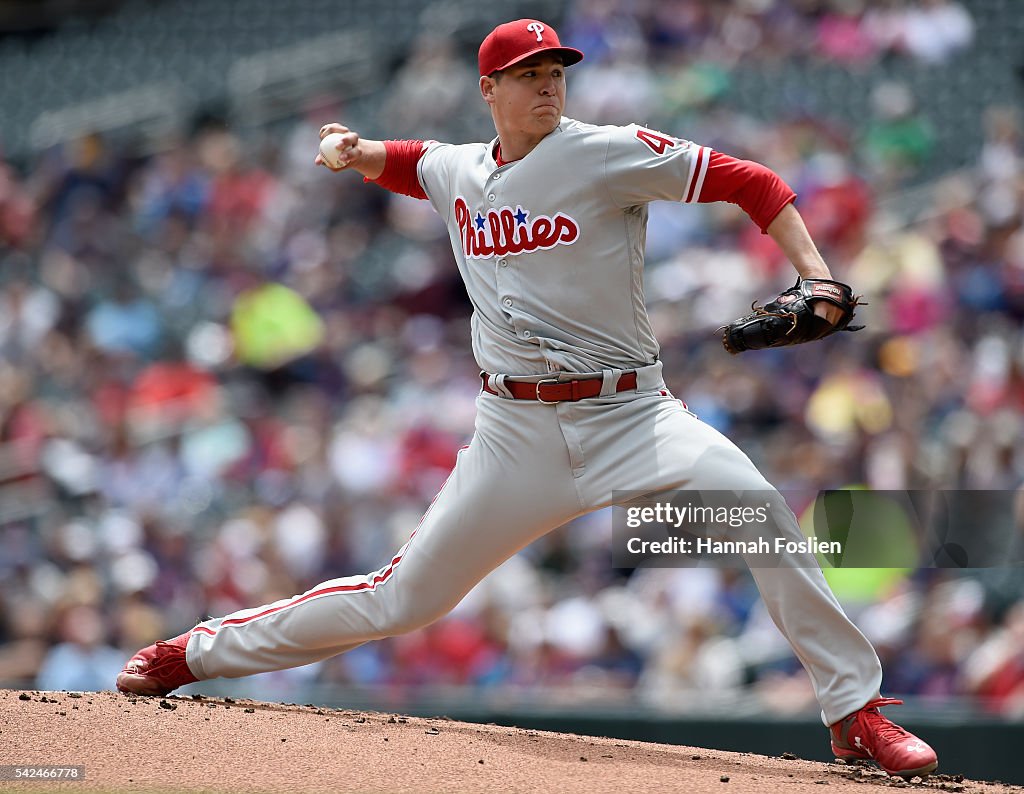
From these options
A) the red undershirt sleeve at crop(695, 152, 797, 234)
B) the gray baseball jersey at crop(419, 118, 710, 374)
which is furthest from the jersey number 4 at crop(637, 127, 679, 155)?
the red undershirt sleeve at crop(695, 152, 797, 234)

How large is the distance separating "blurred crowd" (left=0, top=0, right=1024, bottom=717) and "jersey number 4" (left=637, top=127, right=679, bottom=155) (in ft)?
10.4

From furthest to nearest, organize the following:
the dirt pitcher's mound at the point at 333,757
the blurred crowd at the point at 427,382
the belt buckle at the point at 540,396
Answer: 1. the blurred crowd at the point at 427,382
2. the belt buckle at the point at 540,396
3. the dirt pitcher's mound at the point at 333,757

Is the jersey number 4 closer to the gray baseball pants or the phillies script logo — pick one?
the phillies script logo

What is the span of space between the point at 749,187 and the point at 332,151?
44.3 inches

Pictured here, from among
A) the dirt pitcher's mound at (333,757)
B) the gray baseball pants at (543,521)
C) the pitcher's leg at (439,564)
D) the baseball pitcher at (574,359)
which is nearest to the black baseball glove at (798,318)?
the baseball pitcher at (574,359)

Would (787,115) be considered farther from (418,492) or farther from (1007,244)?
(418,492)

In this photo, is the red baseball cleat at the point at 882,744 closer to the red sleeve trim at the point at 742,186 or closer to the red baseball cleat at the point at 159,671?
the red sleeve trim at the point at 742,186

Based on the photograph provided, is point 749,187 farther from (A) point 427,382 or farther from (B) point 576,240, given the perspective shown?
(A) point 427,382

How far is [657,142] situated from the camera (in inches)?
145

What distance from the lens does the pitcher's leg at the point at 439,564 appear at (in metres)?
3.79

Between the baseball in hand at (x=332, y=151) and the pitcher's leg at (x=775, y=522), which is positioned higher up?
the baseball in hand at (x=332, y=151)

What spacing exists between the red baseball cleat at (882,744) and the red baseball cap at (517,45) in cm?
178

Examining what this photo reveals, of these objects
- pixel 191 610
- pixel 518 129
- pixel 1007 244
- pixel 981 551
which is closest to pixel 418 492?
pixel 191 610

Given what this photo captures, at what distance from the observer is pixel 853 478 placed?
720 centimetres
